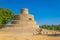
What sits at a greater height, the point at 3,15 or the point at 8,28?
the point at 3,15

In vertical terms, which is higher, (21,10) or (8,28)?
(21,10)

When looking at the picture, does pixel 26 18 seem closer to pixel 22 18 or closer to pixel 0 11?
pixel 22 18

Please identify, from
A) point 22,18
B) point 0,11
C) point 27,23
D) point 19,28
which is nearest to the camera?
point 19,28

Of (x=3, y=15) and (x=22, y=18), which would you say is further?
(x=3, y=15)

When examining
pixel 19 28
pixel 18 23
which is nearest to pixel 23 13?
pixel 18 23

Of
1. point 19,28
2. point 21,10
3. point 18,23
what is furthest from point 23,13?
point 19,28

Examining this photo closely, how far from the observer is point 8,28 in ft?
115

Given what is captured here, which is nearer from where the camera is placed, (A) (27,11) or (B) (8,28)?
(B) (8,28)

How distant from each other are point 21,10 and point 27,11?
1.62m

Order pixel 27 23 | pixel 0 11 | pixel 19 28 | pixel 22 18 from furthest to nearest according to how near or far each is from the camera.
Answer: pixel 0 11, pixel 22 18, pixel 27 23, pixel 19 28

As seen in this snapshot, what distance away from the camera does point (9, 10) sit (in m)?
46.7

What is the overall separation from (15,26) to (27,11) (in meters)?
8.55

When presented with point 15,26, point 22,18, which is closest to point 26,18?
point 22,18

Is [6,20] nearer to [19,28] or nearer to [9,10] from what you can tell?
[9,10]
